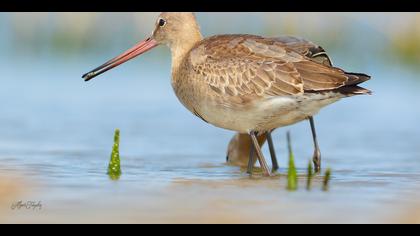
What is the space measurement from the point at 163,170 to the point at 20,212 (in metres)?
2.47

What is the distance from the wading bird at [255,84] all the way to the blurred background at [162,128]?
57cm

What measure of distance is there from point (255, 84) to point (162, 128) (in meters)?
3.98

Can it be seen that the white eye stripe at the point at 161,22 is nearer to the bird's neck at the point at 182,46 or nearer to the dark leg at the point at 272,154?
the bird's neck at the point at 182,46

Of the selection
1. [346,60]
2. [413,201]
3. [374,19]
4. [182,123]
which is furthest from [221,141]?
[374,19]

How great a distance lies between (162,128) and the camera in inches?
496

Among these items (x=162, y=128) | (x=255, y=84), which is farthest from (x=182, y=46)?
(x=162, y=128)

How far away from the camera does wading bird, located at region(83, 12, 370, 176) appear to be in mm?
8562

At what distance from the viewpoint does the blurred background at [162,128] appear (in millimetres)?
7441

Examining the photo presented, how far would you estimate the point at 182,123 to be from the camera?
515 inches

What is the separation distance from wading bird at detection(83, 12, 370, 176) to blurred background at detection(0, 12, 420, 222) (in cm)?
57

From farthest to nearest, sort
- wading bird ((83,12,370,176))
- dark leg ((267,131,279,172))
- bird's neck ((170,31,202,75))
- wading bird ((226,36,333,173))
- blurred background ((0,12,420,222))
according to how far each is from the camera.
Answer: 1. dark leg ((267,131,279,172))
2. bird's neck ((170,31,202,75))
3. wading bird ((226,36,333,173))
4. wading bird ((83,12,370,176))
5. blurred background ((0,12,420,222))

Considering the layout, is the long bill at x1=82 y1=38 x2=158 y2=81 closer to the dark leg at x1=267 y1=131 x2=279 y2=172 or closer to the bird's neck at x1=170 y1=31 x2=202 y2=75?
the bird's neck at x1=170 y1=31 x2=202 y2=75

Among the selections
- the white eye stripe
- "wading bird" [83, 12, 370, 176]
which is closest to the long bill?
the white eye stripe
